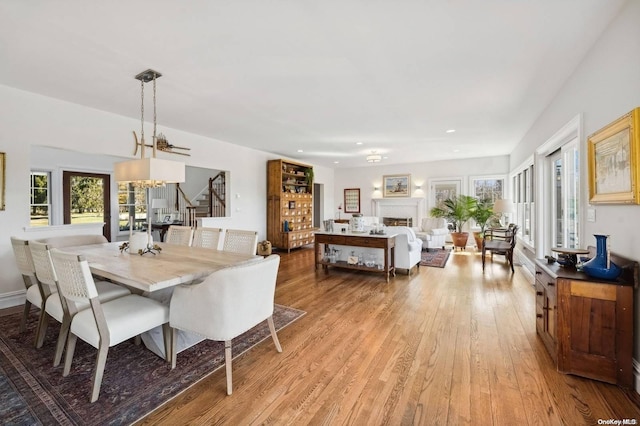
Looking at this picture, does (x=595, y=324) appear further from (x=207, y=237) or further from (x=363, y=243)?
(x=207, y=237)

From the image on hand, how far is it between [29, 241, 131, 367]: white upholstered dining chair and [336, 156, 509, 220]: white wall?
8256 millimetres

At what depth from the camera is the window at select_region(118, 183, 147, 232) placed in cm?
731

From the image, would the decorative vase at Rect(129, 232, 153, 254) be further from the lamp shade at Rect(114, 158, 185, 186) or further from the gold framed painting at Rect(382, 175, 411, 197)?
the gold framed painting at Rect(382, 175, 411, 197)

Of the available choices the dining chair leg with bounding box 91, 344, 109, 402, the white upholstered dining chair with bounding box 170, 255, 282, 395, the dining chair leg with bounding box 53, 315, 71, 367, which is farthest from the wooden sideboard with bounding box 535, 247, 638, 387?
the dining chair leg with bounding box 53, 315, 71, 367

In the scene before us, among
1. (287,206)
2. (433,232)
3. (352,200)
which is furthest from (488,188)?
(287,206)

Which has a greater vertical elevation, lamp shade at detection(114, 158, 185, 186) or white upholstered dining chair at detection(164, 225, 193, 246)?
lamp shade at detection(114, 158, 185, 186)

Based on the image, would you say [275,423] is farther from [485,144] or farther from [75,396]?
[485,144]

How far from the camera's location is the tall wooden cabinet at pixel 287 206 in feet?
23.0

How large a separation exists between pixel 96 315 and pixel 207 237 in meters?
1.72

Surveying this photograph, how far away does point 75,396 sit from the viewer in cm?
181

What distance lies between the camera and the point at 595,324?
1.92 metres

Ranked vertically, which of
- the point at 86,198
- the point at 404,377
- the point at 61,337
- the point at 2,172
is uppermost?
the point at 2,172

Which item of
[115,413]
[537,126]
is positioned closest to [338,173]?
[537,126]

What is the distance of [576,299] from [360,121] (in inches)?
140
